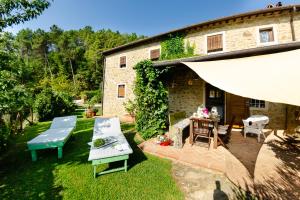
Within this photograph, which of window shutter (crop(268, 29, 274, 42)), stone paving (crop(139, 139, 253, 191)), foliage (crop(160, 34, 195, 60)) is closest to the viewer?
stone paving (crop(139, 139, 253, 191))

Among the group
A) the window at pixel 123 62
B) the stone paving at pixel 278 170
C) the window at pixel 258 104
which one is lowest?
the stone paving at pixel 278 170

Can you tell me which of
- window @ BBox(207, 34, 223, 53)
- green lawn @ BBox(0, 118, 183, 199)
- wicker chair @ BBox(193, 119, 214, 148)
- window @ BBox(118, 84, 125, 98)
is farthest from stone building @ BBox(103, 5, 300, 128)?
green lawn @ BBox(0, 118, 183, 199)

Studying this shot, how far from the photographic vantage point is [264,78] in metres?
2.55

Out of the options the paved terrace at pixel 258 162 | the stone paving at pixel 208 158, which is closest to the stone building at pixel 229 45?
the paved terrace at pixel 258 162

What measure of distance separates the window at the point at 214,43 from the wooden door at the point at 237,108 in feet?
9.41

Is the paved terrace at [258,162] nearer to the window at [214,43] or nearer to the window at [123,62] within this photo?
the window at [214,43]

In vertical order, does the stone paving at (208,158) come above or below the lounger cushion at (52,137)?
below

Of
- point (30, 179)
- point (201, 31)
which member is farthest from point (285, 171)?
point (201, 31)

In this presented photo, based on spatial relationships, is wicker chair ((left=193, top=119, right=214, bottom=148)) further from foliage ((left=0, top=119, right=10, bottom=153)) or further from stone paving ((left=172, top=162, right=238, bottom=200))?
foliage ((left=0, top=119, right=10, bottom=153))

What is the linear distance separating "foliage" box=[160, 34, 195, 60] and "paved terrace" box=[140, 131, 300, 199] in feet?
20.8

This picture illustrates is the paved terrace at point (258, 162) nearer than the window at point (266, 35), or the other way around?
the paved terrace at point (258, 162)

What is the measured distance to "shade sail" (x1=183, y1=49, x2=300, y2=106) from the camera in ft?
7.23

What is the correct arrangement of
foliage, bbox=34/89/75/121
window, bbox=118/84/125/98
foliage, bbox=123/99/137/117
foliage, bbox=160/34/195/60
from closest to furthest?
foliage, bbox=160/34/195/60, foliage, bbox=123/99/137/117, foliage, bbox=34/89/75/121, window, bbox=118/84/125/98

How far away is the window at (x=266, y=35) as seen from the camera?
8.85 m
